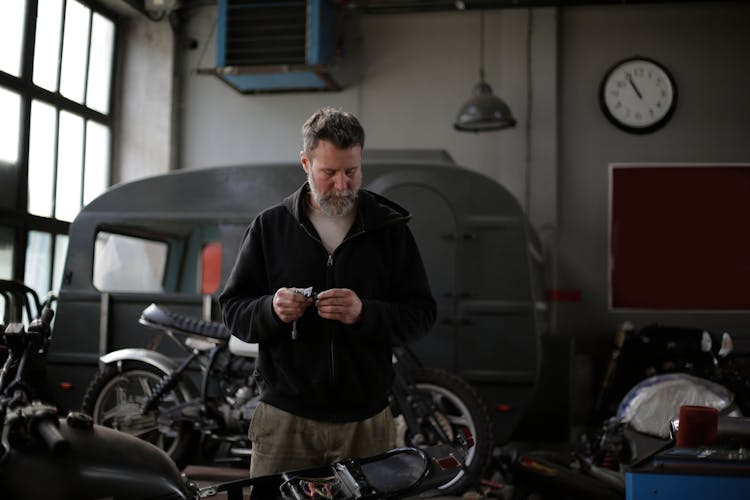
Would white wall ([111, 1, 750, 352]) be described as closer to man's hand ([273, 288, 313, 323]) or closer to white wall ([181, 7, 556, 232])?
white wall ([181, 7, 556, 232])

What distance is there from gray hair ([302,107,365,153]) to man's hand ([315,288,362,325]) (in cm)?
38

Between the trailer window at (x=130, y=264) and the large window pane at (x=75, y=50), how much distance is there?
6.31 ft

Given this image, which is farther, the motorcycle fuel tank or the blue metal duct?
the blue metal duct

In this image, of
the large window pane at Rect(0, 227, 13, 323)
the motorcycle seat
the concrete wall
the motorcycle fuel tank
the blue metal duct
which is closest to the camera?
the motorcycle fuel tank

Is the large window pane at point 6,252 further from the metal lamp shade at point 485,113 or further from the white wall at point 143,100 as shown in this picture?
the metal lamp shade at point 485,113

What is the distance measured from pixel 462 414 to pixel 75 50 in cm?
492

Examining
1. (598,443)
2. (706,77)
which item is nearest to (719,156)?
(706,77)

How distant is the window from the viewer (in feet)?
20.7

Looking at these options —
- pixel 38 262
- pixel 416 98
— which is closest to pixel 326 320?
pixel 38 262

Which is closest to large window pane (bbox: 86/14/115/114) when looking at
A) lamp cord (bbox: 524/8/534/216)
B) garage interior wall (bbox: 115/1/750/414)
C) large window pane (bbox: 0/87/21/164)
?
garage interior wall (bbox: 115/1/750/414)

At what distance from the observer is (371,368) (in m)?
2.23

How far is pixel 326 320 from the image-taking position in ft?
7.25

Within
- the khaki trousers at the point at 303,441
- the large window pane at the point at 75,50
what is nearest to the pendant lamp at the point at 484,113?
the large window pane at the point at 75,50

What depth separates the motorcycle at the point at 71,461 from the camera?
1540 millimetres
